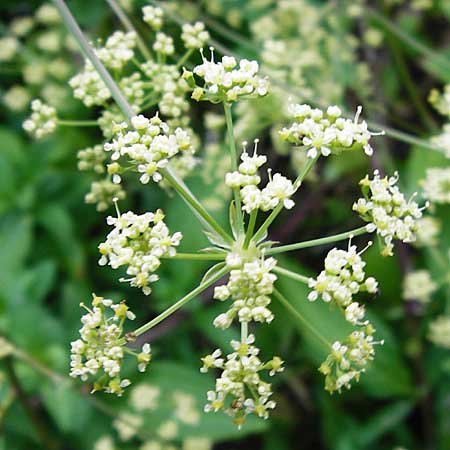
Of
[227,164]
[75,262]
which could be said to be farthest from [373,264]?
[75,262]

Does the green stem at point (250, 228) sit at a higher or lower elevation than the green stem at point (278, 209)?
lower

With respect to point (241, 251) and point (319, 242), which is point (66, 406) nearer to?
point (241, 251)

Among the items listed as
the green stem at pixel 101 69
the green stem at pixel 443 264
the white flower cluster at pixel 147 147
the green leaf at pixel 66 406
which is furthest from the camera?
the green stem at pixel 443 264

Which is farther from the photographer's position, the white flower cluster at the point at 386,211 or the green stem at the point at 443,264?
the green stem at the point at 443,264

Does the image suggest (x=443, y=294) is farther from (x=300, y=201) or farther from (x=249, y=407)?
(x=249, y=407)

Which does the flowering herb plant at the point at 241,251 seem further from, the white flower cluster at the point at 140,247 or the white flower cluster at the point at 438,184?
the white flower cluster at the point at 438,184

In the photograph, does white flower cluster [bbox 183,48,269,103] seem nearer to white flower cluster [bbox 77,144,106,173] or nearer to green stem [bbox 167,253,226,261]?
green stem [bbox 167,253,226,261]

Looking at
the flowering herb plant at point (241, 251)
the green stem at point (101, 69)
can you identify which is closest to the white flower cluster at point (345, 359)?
the flowering herb plant at point (241, 251)

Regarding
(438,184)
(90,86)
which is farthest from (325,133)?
(438,184)
